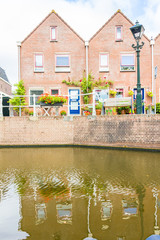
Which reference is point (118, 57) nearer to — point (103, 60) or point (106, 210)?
point (103, 60)

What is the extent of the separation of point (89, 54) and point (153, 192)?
16.0m

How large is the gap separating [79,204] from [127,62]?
1678cm

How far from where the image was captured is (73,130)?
1278 cm

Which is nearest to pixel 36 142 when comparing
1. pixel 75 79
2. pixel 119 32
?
pixel 75 79

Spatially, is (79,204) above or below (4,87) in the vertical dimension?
below

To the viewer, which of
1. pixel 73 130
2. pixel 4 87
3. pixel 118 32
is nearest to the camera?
pixel 73 130

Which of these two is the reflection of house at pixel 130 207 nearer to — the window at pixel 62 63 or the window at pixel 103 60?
the window at pixel 62 63

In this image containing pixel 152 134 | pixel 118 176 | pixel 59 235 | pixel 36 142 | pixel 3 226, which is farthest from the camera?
pixel 36 142

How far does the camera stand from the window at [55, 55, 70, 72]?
18.4 metres

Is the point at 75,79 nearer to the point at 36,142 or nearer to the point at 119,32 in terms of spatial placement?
the point at 119,32

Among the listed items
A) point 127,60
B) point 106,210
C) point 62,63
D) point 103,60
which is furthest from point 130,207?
point 127,60

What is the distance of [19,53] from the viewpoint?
18.2 meters

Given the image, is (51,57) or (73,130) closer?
(73,130)

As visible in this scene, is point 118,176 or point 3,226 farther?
point 118,176
